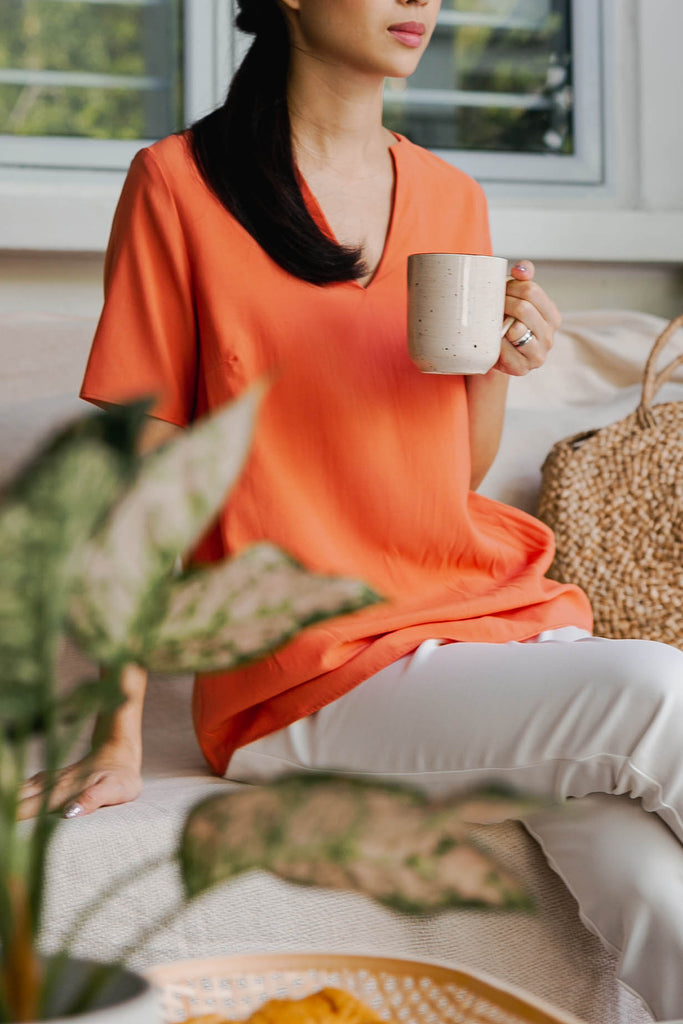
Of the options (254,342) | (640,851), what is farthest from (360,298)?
(640,851)

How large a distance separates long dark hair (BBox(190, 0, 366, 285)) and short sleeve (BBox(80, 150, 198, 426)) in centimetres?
6

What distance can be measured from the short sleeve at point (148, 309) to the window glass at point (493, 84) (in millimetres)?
981

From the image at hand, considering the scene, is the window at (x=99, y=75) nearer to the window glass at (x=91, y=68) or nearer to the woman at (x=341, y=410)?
the window glass at (x=91, y=68)

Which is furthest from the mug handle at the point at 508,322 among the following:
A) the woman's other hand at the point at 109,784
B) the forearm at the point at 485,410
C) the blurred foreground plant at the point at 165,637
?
the blurred foreground plant at the point at 165,637

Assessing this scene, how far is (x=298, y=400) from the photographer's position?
1.15m

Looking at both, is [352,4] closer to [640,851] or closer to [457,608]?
[457,608]

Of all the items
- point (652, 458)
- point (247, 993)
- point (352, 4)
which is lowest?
point (247, 993)

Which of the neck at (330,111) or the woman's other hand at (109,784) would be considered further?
the neck at (330,111)

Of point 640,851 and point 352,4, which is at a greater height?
point 352,4

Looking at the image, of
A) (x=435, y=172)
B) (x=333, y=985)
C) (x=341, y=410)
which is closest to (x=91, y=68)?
(x=435, y=172)

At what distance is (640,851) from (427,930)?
20 centimetres

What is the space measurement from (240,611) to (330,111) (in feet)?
3.39

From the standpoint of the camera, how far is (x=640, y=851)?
0.89 m

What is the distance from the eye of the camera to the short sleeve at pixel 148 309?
1125 mm
